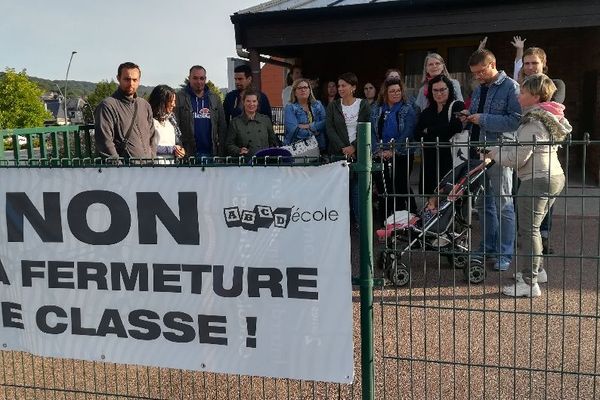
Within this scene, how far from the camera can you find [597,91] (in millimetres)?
10547

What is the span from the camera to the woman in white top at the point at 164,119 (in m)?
5.92

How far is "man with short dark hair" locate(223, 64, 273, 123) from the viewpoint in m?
7.01

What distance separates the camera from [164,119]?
6.07 metres

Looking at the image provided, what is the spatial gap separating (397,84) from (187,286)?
4.04m

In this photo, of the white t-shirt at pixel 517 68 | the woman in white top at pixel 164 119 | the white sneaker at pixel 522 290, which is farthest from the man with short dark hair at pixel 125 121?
the white t-shirt at pixel 517 68

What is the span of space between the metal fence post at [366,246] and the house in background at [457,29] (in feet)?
18.6

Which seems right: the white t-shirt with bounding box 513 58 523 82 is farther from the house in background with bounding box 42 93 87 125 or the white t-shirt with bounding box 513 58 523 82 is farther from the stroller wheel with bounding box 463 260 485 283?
the house in background with bounding box 42 93 87 125

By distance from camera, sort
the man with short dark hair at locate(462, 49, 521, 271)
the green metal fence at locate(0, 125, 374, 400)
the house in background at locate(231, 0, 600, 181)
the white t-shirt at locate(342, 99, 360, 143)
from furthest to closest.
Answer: the house in background at locate(231, 0, 600, 181), the white t-shirt at locate(342, 99, 360, 143), the man with short dark hair at locate(462, 49, 521, 271), the green metal fence at locate(0, 125, 374, 400)

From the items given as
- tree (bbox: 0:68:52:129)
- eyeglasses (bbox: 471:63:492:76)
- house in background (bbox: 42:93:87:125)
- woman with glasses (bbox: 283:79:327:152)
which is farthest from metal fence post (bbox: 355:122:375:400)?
tree (bbox: 0:68:52:129)

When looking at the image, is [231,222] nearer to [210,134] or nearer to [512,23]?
[210,134]

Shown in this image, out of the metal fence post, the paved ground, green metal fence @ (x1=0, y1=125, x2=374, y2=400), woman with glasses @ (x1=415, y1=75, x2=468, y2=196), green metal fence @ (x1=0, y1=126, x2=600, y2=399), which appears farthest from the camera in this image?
woman with glasses @ (x1=415, y1=75, x2=468, y2=196)

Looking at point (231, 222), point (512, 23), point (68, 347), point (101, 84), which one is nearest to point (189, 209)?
point (231, 222)

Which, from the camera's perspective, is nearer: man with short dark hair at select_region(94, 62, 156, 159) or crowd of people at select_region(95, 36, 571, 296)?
crowd of people at select_region(95, 36, 571, 296)

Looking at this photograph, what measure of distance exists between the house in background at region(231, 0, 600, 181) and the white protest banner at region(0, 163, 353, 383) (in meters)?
5.82
